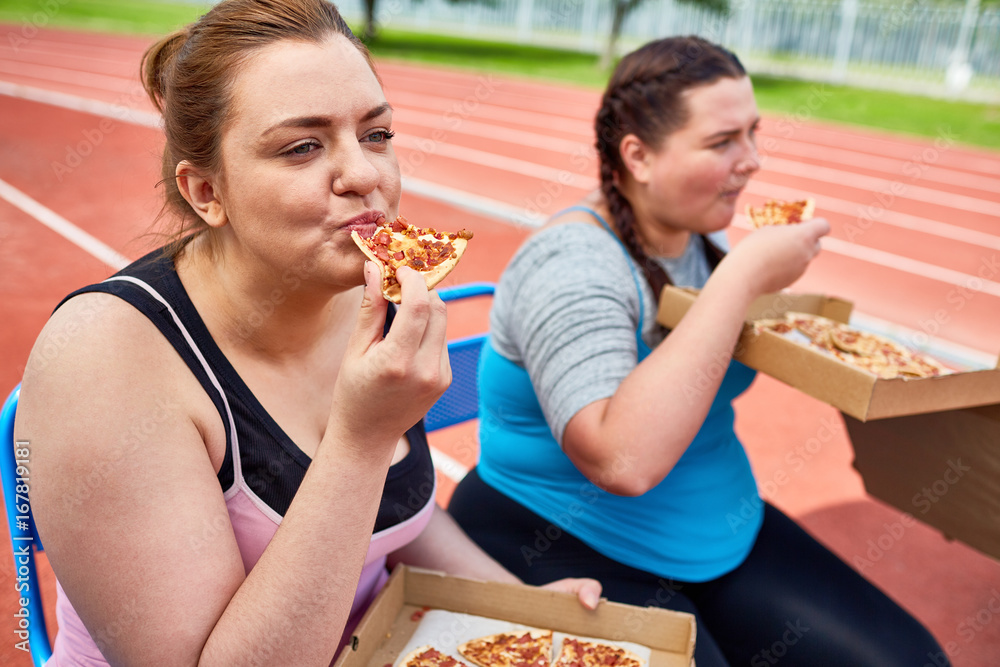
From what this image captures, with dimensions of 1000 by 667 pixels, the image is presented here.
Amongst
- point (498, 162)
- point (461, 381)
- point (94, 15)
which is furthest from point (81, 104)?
point (94, 15)

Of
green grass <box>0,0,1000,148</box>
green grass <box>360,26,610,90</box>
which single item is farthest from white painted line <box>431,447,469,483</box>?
green grass <box>360,26,610,90</box>

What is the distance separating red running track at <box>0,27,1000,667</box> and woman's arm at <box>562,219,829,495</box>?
4.02 ft

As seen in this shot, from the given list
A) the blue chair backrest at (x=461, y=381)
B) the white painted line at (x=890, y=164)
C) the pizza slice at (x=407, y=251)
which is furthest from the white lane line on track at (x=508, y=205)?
the pizza slice at (x=407, y=251)

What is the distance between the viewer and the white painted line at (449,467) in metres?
4.62

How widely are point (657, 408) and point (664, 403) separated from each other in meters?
0.02

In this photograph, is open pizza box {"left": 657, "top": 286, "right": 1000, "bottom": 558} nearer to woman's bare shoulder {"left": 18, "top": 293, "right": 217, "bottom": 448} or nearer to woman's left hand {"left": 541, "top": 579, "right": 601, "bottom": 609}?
woman's left hand {"left": 541, "top": 579, "right": 601, "bottom": 609}

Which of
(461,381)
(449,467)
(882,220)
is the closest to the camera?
(461,381)

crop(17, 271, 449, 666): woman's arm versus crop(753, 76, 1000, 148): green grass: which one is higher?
crop(17, 271, 449, 666): woman's arm

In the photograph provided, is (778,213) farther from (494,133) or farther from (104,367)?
(494,133)

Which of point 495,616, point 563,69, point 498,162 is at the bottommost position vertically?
point 563,69

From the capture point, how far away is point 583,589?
190 centimetres

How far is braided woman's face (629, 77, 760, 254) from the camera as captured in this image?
2.46m

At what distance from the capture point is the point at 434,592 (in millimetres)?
1931

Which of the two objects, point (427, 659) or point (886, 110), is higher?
point (427, 659)
